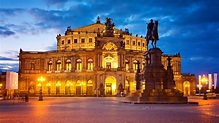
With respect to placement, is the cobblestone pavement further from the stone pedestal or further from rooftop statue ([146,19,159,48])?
rooftop statue ([146,19,159,48])

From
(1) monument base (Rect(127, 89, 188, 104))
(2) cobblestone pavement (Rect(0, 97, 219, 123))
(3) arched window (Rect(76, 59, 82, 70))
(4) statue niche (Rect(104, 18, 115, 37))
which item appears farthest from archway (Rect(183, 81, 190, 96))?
(2) cobblestone pavement (Rect(0, 97, 219, 123))

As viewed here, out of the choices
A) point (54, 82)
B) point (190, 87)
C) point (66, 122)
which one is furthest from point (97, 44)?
point (66, 122)

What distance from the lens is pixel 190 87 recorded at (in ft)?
349

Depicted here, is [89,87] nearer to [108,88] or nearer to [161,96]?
[108,88]

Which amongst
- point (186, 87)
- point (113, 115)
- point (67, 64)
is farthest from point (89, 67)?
point (113, 115)

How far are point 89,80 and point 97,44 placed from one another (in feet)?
35.4

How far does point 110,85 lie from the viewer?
90750 millimetres

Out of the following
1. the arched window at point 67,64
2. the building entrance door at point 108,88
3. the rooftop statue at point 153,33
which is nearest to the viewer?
the rooftop statue at point 153,33

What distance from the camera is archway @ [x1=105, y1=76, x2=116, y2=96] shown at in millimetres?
89875

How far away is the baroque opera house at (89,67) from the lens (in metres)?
89.6

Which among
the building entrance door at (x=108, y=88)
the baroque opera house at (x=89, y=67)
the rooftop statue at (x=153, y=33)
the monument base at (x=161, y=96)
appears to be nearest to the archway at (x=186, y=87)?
the baroque opera house at (x=89, y=67)

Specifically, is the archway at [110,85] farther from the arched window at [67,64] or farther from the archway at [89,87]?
the arched window at [67,64]

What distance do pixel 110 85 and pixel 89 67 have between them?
29.3ft

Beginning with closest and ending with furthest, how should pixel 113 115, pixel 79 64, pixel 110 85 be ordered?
1. pixel 113 115
2. pixel 110 85
3. pixel 79 64
